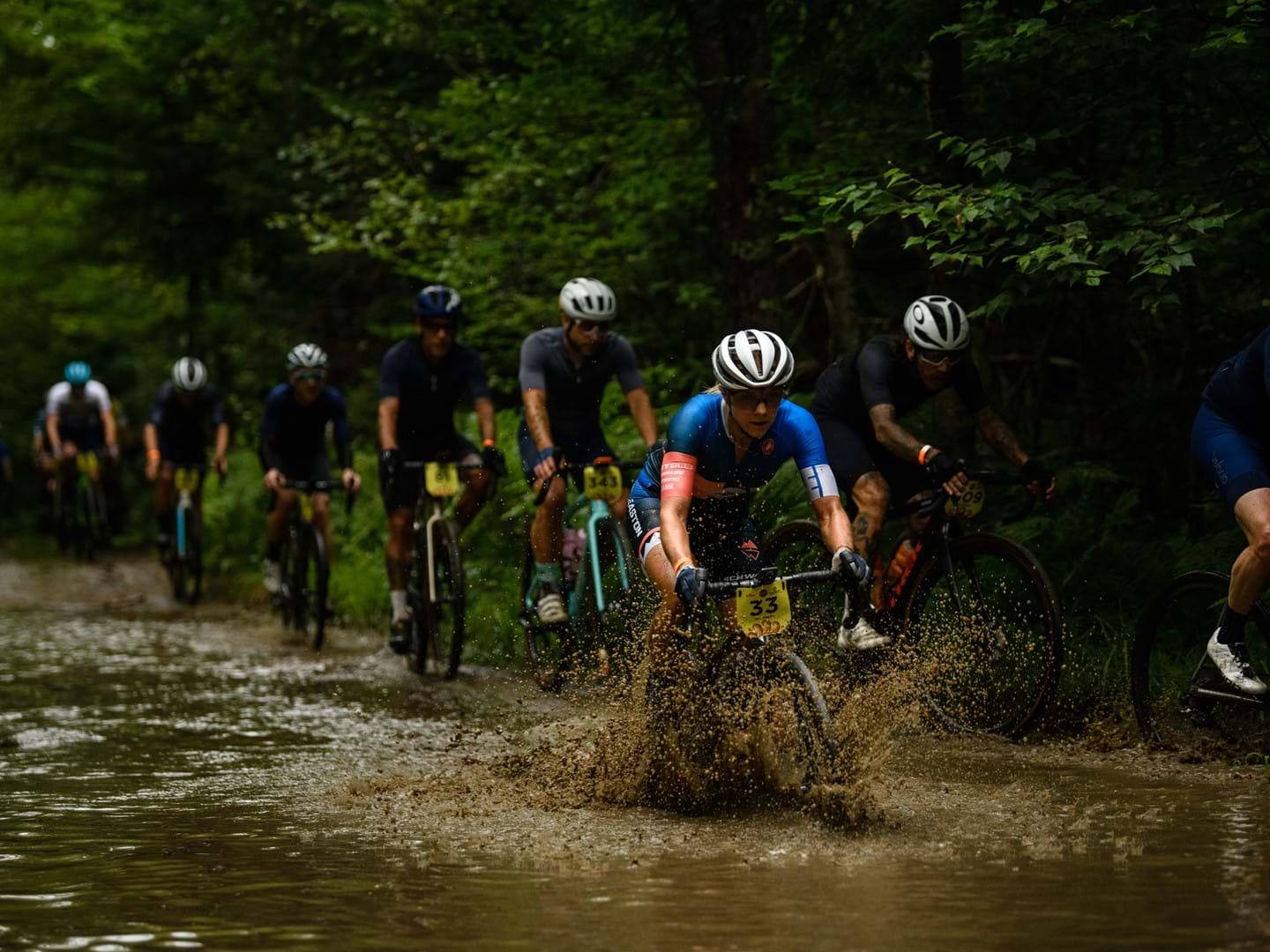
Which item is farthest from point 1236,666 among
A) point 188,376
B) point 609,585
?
point 188,376

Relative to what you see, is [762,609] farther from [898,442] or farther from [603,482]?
[603,482]

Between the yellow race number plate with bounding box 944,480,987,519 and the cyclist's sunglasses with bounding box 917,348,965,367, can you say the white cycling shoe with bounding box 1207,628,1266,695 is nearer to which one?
the yellow race number plate with bounding box 944,480,987,519

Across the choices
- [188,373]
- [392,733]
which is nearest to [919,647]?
[392,733]

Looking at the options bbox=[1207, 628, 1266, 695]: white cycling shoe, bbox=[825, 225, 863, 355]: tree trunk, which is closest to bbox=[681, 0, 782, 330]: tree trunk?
bbox=[825, 225, 863, 355]: tree trunk

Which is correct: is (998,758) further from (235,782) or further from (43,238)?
(43,238)

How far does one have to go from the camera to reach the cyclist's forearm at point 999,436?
8859 millimetres

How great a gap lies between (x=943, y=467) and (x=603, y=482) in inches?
98.1

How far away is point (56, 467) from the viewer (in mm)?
24281

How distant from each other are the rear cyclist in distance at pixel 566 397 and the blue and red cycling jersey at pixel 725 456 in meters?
2.78

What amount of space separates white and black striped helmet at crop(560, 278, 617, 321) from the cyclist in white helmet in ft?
4.94

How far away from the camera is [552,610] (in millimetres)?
10281

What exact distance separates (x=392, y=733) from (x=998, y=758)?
3.32 meters

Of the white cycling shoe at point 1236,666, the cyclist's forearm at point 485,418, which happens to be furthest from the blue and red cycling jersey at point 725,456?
the cyclist's forearm at point 485,418

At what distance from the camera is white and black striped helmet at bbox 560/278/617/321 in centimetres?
1009
